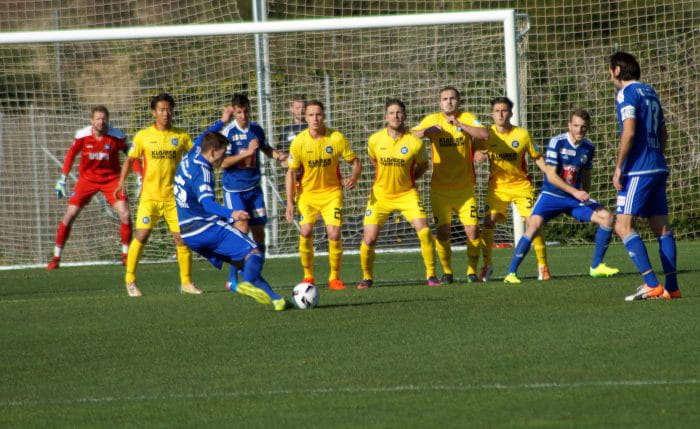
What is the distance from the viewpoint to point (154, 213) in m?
13.3

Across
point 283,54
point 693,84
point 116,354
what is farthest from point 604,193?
point 116,354

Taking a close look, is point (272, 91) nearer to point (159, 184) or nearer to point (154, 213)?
point (159, 184)

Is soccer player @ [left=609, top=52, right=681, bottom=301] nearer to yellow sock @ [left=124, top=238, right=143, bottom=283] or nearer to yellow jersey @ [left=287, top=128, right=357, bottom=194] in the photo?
yellow jersey @ [left=287, top=128, right=357, bottom=194]

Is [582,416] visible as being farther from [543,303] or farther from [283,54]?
[283,54]

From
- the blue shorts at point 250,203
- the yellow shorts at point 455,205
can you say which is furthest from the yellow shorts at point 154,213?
the yellow shorts at point 455,205

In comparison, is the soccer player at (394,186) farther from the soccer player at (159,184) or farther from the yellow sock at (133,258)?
the yellow sock at (133,258)

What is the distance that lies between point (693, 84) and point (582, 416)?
14.3 metres

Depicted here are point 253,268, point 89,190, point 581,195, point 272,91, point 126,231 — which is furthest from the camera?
point 272,91

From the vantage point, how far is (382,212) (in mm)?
13000

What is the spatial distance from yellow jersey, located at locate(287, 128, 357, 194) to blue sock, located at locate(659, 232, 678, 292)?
4.01m

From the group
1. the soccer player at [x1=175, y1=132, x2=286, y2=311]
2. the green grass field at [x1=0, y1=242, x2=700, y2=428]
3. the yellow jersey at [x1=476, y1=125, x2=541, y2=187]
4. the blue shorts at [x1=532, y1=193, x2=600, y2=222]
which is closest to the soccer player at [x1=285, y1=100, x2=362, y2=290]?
the green grass field at [x1=0, y1=242, x2=700, y2=428]

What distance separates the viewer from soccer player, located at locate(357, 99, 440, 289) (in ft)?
42.2

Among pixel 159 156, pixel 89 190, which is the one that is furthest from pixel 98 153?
pixel 159 156

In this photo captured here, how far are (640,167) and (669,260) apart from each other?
0.86 meters
